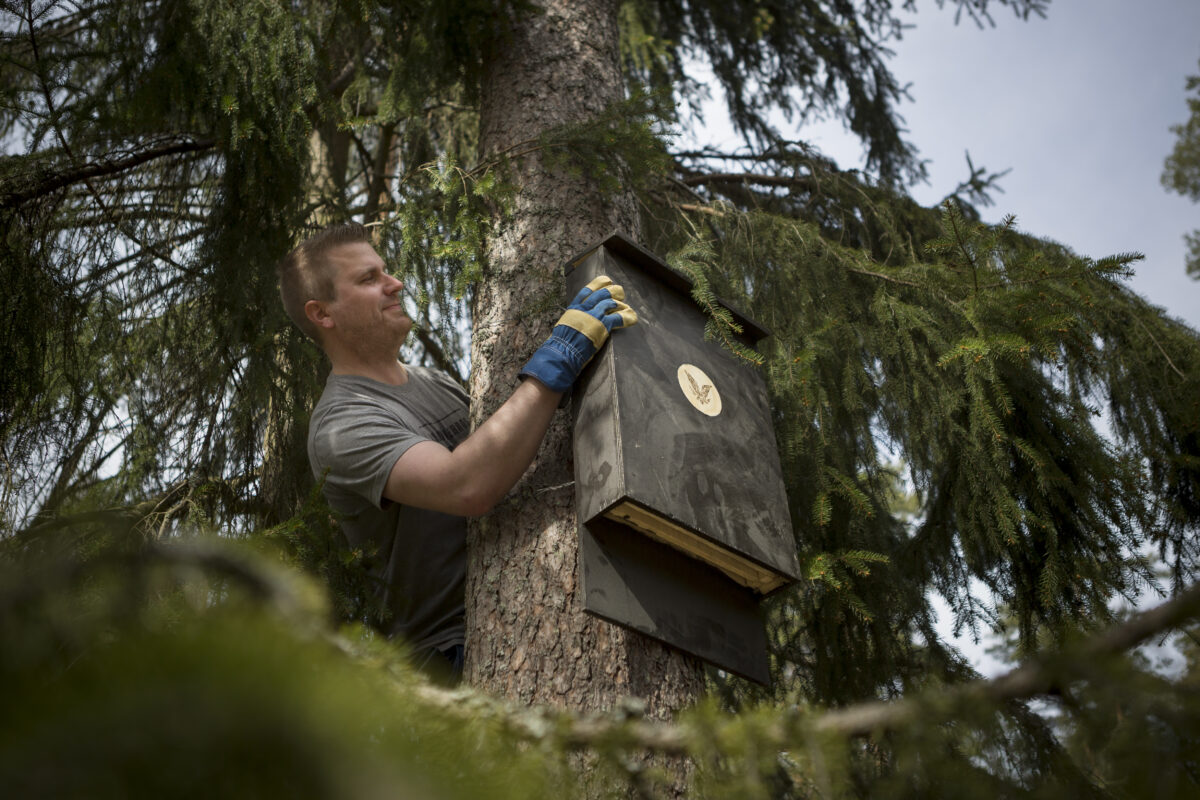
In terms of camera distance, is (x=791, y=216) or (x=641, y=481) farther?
(x=791, y=216)

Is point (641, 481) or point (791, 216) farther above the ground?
point (791, 216)

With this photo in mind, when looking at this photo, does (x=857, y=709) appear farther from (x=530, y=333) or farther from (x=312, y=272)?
(x=312, y=272)

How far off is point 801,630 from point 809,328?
3.56ft

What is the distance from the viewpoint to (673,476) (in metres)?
2.19

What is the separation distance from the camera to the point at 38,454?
11.1 feet

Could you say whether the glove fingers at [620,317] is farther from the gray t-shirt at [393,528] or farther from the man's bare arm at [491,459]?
the gray t-shirt at [393,528]

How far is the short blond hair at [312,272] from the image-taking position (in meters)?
3.14

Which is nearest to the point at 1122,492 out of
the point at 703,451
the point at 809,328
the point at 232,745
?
the point at 809,328

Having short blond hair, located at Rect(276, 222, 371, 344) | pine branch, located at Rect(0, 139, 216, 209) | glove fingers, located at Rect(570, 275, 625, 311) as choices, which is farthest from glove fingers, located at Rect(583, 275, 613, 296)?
pine branch, located at Rect(0, 139, 216, 209)

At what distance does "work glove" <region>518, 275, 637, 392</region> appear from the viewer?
91.5 inches

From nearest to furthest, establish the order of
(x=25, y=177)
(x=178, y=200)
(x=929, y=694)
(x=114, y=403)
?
(x=929, y=694), (x=25, y=177), (x=114, y=403), (x=178, y=200)

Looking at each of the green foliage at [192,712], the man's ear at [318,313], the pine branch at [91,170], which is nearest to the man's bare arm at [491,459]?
the man's ear at [318,313]

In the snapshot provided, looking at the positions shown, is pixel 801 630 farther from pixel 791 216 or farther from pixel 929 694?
pixel 929 694

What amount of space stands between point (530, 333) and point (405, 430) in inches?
16.8
